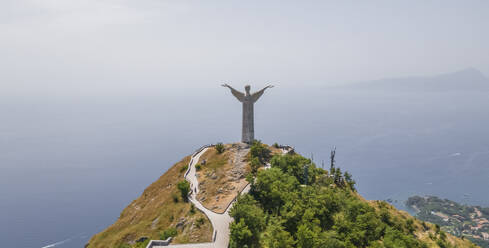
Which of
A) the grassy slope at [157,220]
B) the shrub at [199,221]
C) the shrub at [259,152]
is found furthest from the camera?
the shrub at [259,152]

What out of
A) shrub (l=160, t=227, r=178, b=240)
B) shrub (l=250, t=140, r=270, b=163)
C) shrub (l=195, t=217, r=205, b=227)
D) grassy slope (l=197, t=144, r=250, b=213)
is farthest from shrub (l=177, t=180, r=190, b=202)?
shrub (l=250, t=140, r=270, b=163)

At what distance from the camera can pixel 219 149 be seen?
53.8 m

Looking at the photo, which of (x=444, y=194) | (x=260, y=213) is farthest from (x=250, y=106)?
(x=444, y=194)

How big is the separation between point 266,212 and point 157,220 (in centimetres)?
1704

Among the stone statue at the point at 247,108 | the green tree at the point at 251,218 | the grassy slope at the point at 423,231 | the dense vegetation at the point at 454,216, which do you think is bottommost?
the dense vegetation at the point at 454,216

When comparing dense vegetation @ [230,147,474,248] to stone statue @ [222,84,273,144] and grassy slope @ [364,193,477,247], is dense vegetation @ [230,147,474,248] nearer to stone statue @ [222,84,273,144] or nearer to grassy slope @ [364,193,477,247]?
grassy slope @ [364,193,477,247]

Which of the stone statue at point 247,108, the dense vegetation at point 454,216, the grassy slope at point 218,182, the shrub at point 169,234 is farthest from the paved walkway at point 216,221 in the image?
the dense vegetation at point 454,216

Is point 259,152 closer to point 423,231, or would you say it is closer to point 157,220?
point 157,220

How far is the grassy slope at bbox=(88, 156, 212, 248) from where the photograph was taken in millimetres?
31853

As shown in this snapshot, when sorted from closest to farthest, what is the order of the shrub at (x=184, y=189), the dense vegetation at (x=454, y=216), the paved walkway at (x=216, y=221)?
the paved walkway at (x=216, y=221)
the shrub at (x=184, y=189)
the dense vegetation at (x=454, y=216)

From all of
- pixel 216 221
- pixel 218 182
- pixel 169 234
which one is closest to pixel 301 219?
pixel 216 221

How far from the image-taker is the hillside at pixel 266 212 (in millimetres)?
27312

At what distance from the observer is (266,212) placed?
31375mm

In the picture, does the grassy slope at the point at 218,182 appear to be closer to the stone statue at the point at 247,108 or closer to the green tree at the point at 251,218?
the stone statue at the point at 247,108
